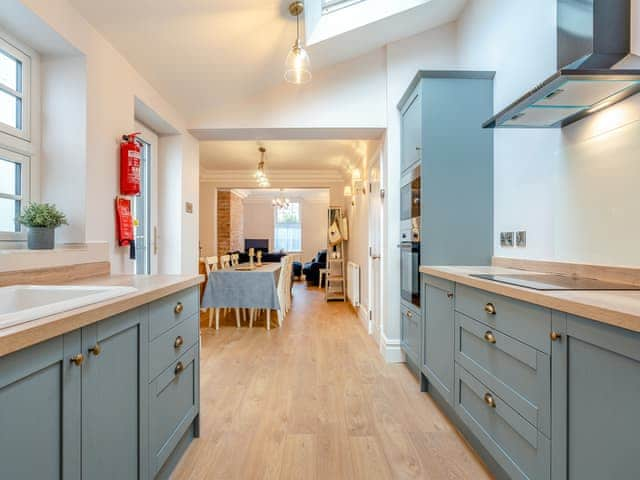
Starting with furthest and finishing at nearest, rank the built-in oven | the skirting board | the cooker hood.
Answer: the skirting board, the built-in oven, the cooker hood

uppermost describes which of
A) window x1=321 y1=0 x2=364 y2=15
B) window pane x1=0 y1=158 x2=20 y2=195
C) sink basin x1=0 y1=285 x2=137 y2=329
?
window x1=321 y1=0 x2=364 y2=15

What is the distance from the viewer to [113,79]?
2146mm

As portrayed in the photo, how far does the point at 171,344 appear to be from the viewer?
152 centimetres

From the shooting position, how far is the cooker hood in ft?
4.35

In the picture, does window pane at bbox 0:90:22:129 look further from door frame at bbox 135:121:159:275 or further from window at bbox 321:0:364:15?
window at bbox 321:0:364:15

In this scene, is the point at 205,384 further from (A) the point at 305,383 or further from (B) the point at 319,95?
(B) the point at 319,95

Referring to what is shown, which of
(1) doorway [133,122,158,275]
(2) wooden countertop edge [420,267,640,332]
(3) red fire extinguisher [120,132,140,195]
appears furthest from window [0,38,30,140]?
(2) wooden countertop edge [420,267,640,332]

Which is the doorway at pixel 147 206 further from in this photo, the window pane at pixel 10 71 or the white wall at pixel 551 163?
the white wall at pixel 551 163

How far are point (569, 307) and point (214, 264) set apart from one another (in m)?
4.27

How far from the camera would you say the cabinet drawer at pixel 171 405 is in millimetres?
1353

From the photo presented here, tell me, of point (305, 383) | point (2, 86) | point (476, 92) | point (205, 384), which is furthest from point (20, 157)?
point (476, 92)

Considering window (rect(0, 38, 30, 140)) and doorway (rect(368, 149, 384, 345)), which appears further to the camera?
doorway (rect(368, 149, 384, 345))

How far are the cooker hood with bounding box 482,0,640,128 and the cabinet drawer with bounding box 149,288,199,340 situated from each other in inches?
68.9

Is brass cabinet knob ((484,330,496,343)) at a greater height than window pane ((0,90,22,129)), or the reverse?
window pane ((0,90,22,129))
